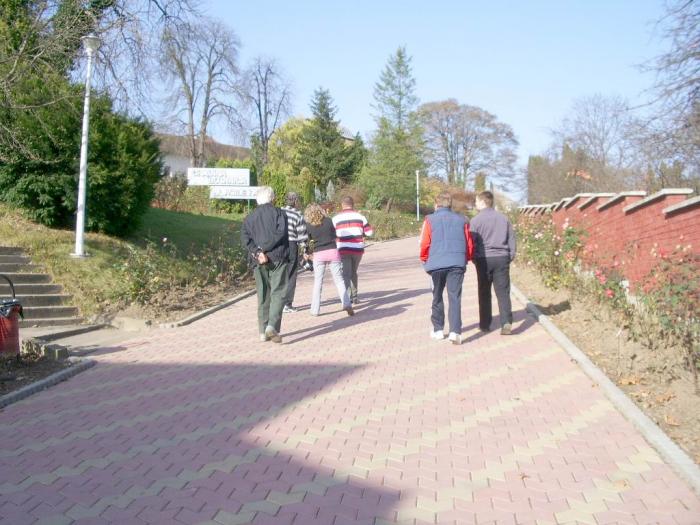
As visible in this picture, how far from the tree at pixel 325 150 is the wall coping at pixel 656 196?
1820 inches

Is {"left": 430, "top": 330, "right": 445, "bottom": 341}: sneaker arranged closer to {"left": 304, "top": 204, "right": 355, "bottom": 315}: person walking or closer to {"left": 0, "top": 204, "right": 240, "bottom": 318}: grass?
{"left": 304, "top": 204, "right": 355, "bottom": 315}: person walking

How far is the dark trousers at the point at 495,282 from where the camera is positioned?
8.34m

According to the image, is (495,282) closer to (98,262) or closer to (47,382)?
(47,382)

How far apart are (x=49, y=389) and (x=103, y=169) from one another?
260 inches

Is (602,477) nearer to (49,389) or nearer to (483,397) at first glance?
(483,397)

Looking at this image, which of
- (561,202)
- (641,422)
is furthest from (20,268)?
(561,202)

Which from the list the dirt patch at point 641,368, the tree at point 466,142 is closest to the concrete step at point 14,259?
the dirt patch at point 641,368

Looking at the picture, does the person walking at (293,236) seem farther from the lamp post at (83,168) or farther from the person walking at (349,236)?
the lamp post at (83,168)

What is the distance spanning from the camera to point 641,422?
484 cm

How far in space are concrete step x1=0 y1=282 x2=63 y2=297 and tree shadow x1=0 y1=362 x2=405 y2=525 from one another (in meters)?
4.06

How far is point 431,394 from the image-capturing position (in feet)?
19.5

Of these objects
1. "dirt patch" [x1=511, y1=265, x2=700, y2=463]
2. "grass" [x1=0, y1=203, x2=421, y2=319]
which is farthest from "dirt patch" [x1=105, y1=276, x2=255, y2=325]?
"dirt patch" [x1=511, y1=265, x2=700, y2=463]

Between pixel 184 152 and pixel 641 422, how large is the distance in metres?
53.2

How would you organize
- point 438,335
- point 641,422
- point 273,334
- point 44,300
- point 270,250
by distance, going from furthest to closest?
point 44,300, point 438,335, point 273,334, point 270,250, point 641,422
